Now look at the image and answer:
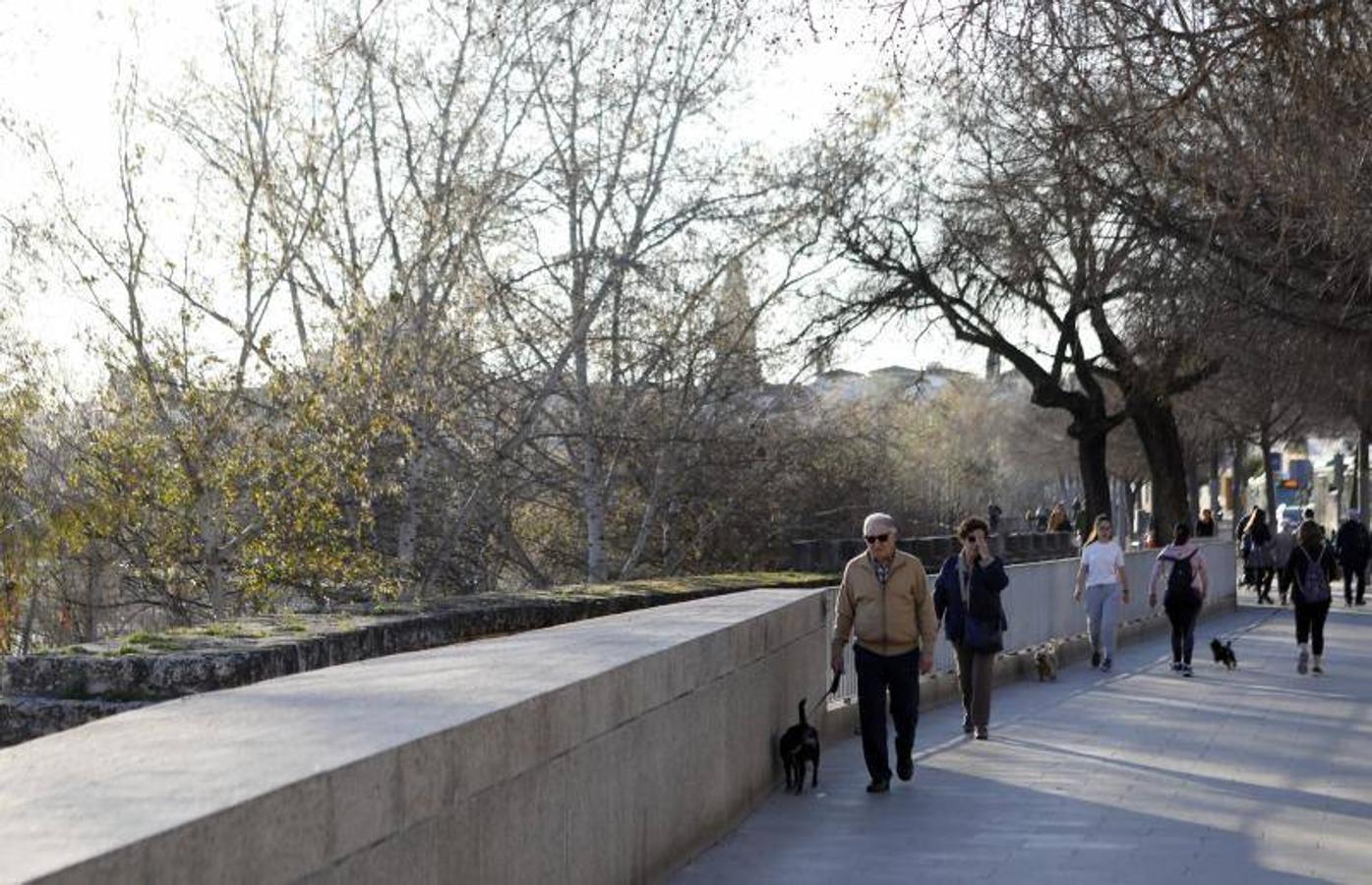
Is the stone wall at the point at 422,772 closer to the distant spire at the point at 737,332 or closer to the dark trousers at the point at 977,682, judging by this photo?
the dark trousers at the point at 977,682

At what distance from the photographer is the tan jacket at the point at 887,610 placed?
44.7 feet

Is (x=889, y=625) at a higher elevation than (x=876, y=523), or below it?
below

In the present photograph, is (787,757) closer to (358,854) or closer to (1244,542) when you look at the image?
(358,854)

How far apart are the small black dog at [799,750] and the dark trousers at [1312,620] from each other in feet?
40.1

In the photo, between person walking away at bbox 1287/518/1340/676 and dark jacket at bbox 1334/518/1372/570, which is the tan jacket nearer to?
person walking away at bbox 1287/518/1340/676

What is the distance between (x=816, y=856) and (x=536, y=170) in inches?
848

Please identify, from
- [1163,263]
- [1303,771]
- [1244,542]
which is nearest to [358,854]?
[1303,771]

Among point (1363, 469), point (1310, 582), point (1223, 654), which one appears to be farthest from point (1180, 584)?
point (1363, 469)

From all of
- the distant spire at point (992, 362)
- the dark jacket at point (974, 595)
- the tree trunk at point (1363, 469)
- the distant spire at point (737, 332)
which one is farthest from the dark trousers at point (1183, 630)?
the tree trunk at point (1363, 469)

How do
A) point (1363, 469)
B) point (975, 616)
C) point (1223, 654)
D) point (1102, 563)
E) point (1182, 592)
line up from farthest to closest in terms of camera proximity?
1. point (1363, 469)
2. point (1223, 654)
3. point (1102, 563)
4. point (1182, 592)
5. point (975, 616)

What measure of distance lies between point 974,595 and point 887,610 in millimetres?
4035

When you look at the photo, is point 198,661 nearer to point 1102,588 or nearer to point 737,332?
point 1102,588

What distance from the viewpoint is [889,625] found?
536 inches

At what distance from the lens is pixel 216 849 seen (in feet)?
14.5
